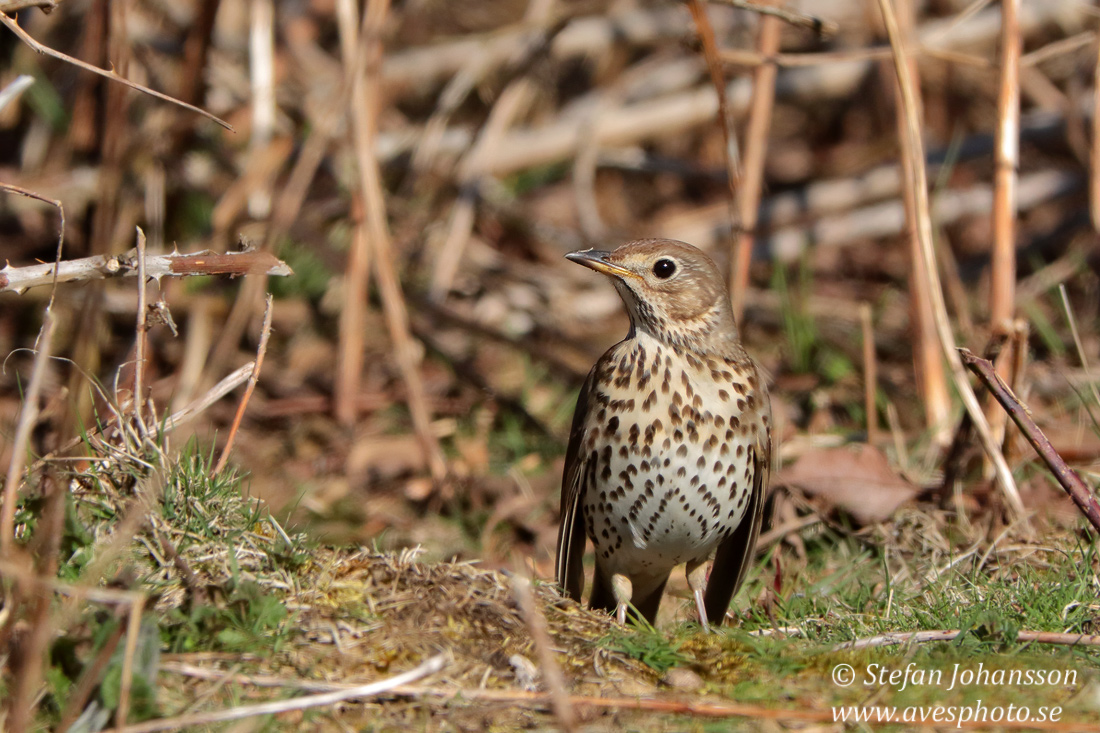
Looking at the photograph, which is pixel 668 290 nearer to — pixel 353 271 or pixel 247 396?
pixel 247 396

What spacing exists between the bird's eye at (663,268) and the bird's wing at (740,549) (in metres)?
0.60

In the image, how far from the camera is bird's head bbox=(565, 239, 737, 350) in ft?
12.1

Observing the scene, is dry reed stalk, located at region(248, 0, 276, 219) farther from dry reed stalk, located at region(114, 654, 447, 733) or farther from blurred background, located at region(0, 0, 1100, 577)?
dry reed stalk, located at region(114, 654, 447, 733)

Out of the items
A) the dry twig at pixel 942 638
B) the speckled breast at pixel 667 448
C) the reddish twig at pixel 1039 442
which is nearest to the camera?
the dry twig at pixel 942 638

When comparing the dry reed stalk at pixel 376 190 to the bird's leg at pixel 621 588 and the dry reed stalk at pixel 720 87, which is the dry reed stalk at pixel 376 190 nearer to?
the dry reed stalk at pixel 720 87

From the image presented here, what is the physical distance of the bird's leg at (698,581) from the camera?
3.57m

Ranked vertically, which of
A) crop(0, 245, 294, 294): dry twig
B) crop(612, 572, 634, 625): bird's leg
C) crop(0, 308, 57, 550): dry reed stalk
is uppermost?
crop(0, 245, 294, 294): dry twig

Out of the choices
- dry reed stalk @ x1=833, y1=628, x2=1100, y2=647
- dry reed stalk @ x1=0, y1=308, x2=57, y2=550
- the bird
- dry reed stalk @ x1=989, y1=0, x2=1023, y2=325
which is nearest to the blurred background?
dry reed stalk @ x1=989, y1=0, x2=1023, y2=325

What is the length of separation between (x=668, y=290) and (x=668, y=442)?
0.56 m

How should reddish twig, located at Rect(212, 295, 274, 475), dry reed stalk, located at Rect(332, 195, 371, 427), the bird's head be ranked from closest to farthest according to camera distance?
reddish twig, located at Rect(212, 295, 274, 475) → the bird's head → dry reed stalk, located at Rect(332, 195, 371, 427)

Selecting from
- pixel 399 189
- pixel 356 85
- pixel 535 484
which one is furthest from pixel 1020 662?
pixel 399 189

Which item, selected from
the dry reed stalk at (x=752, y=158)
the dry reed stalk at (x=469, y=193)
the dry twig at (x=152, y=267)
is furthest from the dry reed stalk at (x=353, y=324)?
the dry twig at (x=152, y=267)

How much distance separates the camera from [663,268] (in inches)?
148

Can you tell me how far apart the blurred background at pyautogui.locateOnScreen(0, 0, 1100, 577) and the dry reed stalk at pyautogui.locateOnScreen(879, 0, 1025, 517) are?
0.44m
